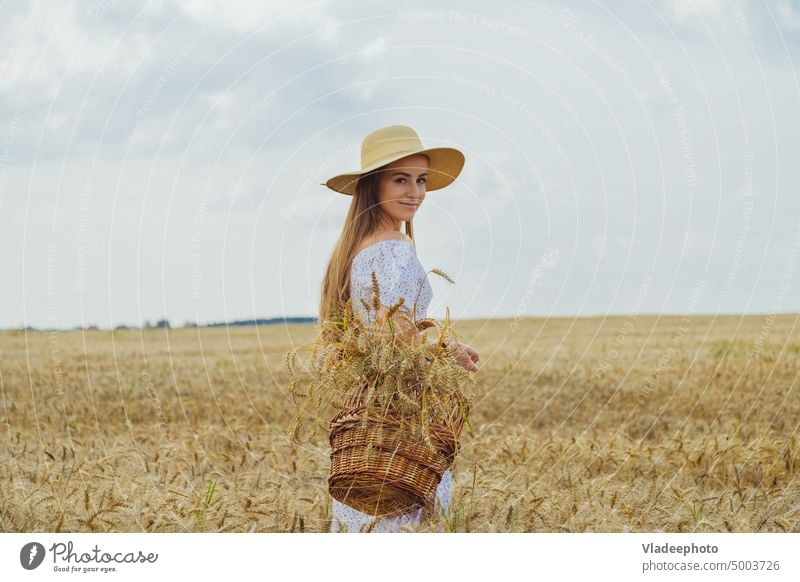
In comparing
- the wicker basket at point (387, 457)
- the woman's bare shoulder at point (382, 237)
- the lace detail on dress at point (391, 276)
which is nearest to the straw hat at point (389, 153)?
the woman's bare shoulder at point (382, 237)

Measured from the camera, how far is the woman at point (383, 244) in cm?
468

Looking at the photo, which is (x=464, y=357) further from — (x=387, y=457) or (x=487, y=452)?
(x=487, y=452)

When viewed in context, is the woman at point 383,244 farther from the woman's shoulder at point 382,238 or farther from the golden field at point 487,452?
the golden field at point 487,452

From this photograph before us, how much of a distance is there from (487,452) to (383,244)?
3.32 meters

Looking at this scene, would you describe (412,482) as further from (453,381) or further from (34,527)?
(34,527)

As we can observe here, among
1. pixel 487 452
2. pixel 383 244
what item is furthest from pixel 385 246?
pixel 487 452

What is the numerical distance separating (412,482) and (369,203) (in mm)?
1427

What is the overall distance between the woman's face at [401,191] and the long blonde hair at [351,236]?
→ 0.14 ft

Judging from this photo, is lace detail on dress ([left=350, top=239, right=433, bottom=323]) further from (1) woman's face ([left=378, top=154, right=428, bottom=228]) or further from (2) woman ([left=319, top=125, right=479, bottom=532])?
(1) woman's face ([left=378, top=154, right=428, bottom=228])

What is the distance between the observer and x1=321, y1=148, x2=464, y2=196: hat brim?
5047mm

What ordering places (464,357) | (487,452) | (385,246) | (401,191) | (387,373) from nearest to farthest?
(387,373), (464,357), (385,246), (401,191), (487,452)

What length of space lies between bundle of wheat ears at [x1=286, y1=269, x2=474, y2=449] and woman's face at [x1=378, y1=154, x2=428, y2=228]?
54cm

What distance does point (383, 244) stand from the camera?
478cm
